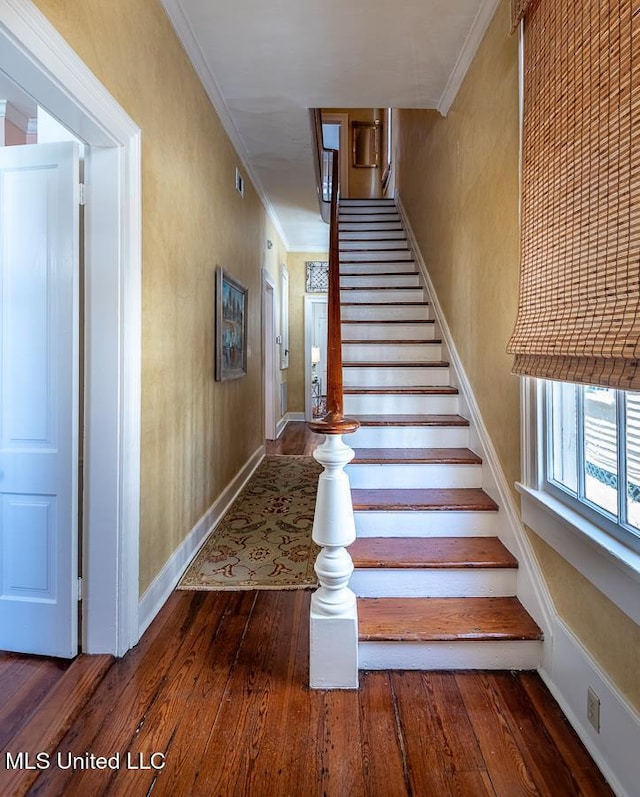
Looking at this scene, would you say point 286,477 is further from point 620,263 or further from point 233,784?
point 620,263

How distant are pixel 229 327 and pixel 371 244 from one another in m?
2.14

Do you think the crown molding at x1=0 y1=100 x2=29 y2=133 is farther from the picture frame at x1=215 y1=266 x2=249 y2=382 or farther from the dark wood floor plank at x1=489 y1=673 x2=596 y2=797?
the dark wood floor plank at x1=489 y1=673 x2=596 y2=797

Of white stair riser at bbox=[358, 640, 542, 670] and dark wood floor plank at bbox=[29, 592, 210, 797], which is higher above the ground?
white stair riser at bbox=[358, 640, 542, 670]

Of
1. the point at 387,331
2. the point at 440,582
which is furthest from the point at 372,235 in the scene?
the point at 440,582

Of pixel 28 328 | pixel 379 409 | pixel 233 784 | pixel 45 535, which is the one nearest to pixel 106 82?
pixel 28 328

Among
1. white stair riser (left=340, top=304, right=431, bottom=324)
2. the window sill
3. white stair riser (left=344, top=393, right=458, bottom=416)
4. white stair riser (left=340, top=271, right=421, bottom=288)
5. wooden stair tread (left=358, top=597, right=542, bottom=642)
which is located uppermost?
white stair riser (left=340, top=271, right=421, bottom=288)

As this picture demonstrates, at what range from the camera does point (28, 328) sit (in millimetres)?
1601

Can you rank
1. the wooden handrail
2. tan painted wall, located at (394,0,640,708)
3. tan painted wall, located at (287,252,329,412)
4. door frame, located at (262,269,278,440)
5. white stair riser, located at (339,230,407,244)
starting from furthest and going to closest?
1. tan painted wall, located at (287,252,329,412)
2. door frame, located at (262,269,278,440)
3. white stair riser, located at (339,230,407,244)
4. the wooden handrail
5. tan painted wall, located at (394,0,640,708)

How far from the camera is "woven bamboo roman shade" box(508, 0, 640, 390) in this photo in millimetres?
1042

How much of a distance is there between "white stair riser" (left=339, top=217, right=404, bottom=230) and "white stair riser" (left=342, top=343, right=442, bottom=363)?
2.21 m

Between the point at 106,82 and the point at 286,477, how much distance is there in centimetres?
317

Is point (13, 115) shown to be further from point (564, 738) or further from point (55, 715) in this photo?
point (564, 738)

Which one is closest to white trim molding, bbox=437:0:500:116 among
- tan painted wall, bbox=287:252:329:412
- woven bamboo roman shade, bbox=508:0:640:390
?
woven bamboo roman shade, bbox=508:0:640:390

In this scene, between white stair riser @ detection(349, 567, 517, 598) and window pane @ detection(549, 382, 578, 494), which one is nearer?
window pane @ detection(549, 382, 578, 494)
